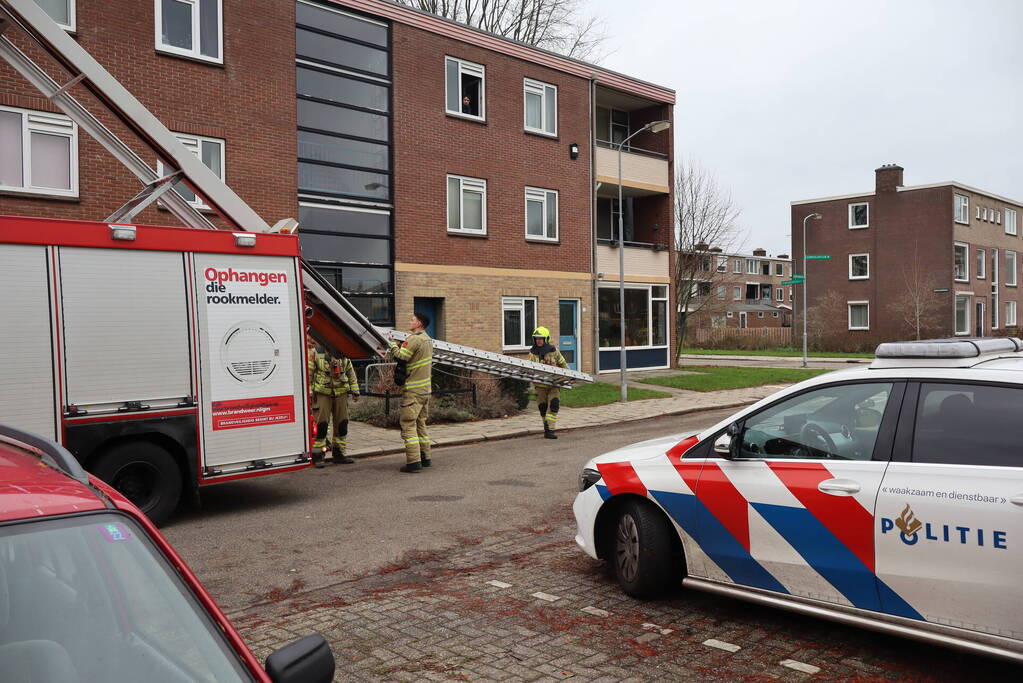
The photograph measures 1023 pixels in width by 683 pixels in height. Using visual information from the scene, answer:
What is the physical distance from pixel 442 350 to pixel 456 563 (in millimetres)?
7360

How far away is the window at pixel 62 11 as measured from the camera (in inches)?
582

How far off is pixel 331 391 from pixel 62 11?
30.8 ft

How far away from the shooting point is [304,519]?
7.92 metres

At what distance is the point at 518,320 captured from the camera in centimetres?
2302

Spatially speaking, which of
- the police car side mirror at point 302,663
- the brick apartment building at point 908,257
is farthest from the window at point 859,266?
the police car side mirror at point 302,663

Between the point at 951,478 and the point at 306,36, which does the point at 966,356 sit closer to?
the point at 951,478

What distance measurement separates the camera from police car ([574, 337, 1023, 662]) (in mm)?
3865

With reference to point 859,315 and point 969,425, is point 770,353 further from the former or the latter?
point 969,425

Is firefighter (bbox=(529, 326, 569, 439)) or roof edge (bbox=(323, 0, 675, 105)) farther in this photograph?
roof edge (bbox=(323, 0, 675, 105))

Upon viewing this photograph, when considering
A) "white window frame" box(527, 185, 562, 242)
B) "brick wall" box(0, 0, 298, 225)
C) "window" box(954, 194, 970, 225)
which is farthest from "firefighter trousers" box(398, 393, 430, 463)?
"window" box(954, 194, 970, 225)

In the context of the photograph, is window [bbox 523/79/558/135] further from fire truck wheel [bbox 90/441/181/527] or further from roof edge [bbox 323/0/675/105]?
fire truck wheel [bbox 90/441/181/527]

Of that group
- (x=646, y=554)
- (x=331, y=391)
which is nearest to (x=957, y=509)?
(x=646, y=554)

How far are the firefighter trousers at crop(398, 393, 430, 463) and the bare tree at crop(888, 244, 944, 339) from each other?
41.9 m

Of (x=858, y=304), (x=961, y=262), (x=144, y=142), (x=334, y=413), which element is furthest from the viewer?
(x=858, y=304)
